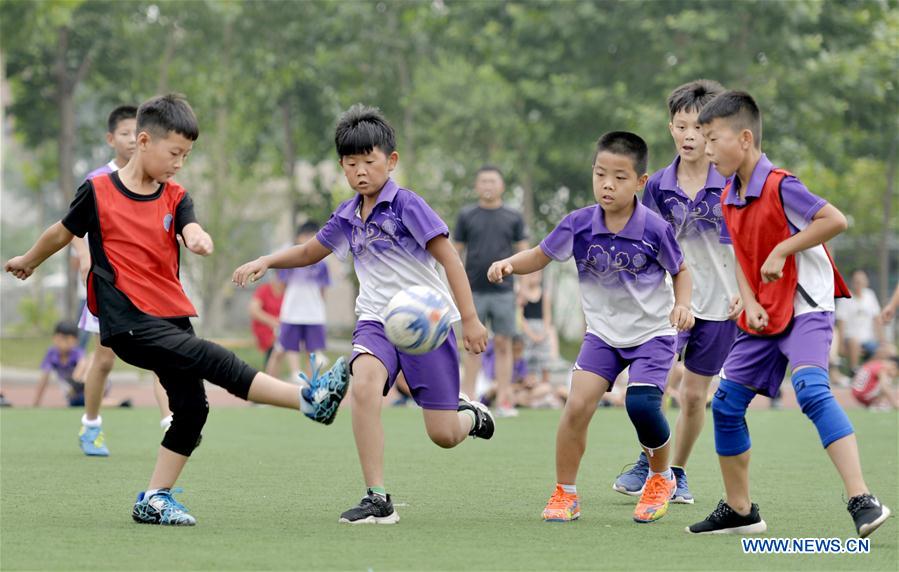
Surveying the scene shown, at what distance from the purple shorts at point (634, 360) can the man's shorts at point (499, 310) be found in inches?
274

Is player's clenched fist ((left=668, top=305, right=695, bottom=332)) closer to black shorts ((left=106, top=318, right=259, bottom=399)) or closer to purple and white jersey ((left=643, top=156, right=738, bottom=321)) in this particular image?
purple and white jersey ((left=643, top=156, right=738, bottom=321))

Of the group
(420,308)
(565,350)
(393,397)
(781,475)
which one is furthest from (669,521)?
(565,350)

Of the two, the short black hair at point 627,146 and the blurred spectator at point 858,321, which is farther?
the blurred spectator at point 858,321

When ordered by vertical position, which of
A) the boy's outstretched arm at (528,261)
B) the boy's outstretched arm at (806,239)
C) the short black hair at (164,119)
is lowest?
the boy's outstretched arm at (528,261)

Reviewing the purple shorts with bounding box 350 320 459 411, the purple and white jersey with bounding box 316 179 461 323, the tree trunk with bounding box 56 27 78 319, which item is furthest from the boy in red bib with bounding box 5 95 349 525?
the tree trunk with bounding box 56 27 78 319

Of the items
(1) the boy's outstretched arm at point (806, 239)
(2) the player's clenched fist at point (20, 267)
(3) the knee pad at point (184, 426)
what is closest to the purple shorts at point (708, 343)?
(1) the boy's outstretched arm at point (806, 239)

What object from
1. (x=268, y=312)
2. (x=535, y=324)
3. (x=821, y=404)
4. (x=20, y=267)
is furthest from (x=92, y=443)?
(x=268, y=312)

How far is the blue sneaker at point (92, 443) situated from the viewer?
30.8 ft

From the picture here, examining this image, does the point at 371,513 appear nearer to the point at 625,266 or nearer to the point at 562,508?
the point at 562,508

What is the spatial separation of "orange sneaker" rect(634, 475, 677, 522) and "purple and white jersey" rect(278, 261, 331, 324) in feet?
30.8

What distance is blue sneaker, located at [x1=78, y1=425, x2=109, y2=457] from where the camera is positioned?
370 inches

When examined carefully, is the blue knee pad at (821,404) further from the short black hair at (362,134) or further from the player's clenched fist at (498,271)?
the short black hair at (362,134)

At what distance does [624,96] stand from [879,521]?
22786 millimetres

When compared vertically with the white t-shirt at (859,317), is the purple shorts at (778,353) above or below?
below
